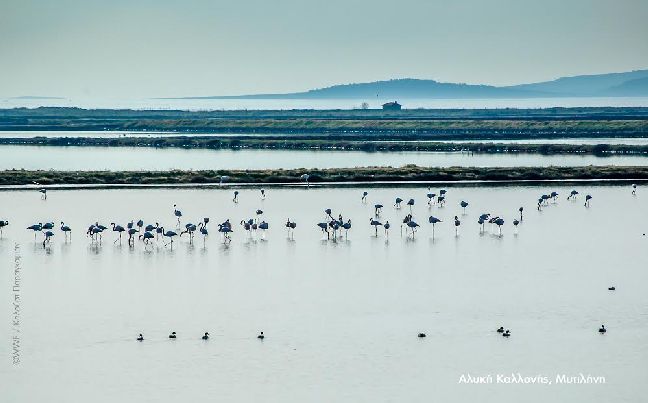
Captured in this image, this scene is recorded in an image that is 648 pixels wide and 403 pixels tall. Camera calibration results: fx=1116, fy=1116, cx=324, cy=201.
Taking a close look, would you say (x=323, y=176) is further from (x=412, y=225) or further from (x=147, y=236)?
(x=147, y=236)

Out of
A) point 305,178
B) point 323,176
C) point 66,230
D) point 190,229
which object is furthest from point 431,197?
point 66,230

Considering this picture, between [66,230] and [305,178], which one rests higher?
[305,178]

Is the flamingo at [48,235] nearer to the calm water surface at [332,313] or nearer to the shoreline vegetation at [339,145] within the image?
the calm water surface at [332,313]

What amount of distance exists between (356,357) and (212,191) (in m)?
33.9

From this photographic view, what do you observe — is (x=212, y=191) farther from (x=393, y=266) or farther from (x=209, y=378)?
(x=209, y=378)

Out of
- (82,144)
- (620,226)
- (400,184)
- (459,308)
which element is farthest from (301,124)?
(459,308)

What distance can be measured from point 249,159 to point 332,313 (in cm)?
5440

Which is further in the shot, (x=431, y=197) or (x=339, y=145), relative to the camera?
(x=339, y=145)

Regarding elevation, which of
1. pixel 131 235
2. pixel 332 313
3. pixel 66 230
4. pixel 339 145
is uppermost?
pixel 339 145

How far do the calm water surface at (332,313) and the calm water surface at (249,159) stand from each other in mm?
28858

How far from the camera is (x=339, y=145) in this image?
95.5 metres

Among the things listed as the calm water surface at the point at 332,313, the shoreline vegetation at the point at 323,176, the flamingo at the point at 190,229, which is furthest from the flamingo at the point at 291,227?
the shoreline vegetation at the point at 323,176

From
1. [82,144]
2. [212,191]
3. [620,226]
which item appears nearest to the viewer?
[620,226]

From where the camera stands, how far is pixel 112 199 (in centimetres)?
5312
